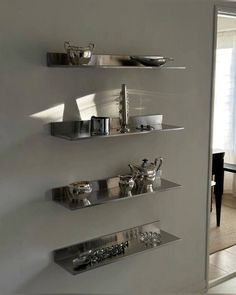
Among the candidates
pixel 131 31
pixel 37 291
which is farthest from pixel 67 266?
pixel 131 31

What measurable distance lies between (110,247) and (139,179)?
0.45 meters

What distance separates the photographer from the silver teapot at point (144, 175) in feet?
8.16

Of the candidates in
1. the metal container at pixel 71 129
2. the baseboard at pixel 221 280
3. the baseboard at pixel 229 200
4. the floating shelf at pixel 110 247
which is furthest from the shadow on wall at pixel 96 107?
the baseboard at pixel 229 200

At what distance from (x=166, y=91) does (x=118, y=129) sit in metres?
0.47

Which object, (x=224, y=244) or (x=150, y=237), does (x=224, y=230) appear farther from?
(x=150, y=237)

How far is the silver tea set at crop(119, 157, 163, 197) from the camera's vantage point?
2414 millimetres

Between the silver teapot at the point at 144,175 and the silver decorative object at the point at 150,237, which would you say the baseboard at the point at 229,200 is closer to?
the silver decorative object at the point at 150,237

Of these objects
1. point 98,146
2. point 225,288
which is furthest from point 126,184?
point 225,288

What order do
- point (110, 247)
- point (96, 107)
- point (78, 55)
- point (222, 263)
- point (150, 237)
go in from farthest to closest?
1. point (222, 263)
2. point (150, 237)
3. point (110, 247)
4. point (96, 107)
5. point (78, 55)

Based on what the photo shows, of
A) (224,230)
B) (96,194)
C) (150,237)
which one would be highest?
(96,194)

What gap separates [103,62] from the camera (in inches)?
90.0

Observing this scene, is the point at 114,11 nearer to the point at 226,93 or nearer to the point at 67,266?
the point at 67,266

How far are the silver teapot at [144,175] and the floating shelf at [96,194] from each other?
44 mm

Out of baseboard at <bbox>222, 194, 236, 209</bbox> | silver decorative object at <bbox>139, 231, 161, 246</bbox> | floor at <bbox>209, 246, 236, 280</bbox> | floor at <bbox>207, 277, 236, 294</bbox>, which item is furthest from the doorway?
silver decorative object at <bbox>139, 231, 161, 246</bbox>
